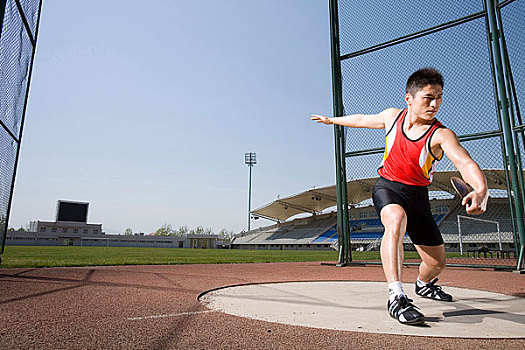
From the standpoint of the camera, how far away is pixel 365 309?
2.85 metres

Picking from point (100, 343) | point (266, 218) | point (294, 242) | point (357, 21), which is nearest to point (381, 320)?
point (100, 343)

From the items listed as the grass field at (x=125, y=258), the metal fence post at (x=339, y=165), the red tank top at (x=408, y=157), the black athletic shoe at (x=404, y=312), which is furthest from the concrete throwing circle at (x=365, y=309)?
the grass field at (x=125, y=258)

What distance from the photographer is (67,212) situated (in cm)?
5347

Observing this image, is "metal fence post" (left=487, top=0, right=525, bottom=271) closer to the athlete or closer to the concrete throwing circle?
the concrete throwing circle

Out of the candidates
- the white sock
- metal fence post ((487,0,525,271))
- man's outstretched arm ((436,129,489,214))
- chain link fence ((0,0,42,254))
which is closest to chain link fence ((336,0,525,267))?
metal fence post ((487,0,525,271))

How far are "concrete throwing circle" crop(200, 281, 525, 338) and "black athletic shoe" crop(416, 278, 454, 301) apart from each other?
6 centimetres

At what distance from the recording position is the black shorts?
2.83 m

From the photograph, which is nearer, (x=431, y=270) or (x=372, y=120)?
(x=431, y=270)

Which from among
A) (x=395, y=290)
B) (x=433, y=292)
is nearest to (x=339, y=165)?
(x=433, y=292)

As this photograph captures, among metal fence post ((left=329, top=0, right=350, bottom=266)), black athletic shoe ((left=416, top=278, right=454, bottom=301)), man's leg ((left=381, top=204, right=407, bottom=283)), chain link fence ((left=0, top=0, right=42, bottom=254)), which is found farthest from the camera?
metal fence post ((left=329, top=0, right=350, bottom=266))

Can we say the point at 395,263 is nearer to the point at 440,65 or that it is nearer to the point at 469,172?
the point at 469,172

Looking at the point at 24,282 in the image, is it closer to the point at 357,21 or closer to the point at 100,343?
the point at 100,343

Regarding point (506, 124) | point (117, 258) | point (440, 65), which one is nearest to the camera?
point (506, 124)

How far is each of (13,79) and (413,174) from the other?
17.5ft
